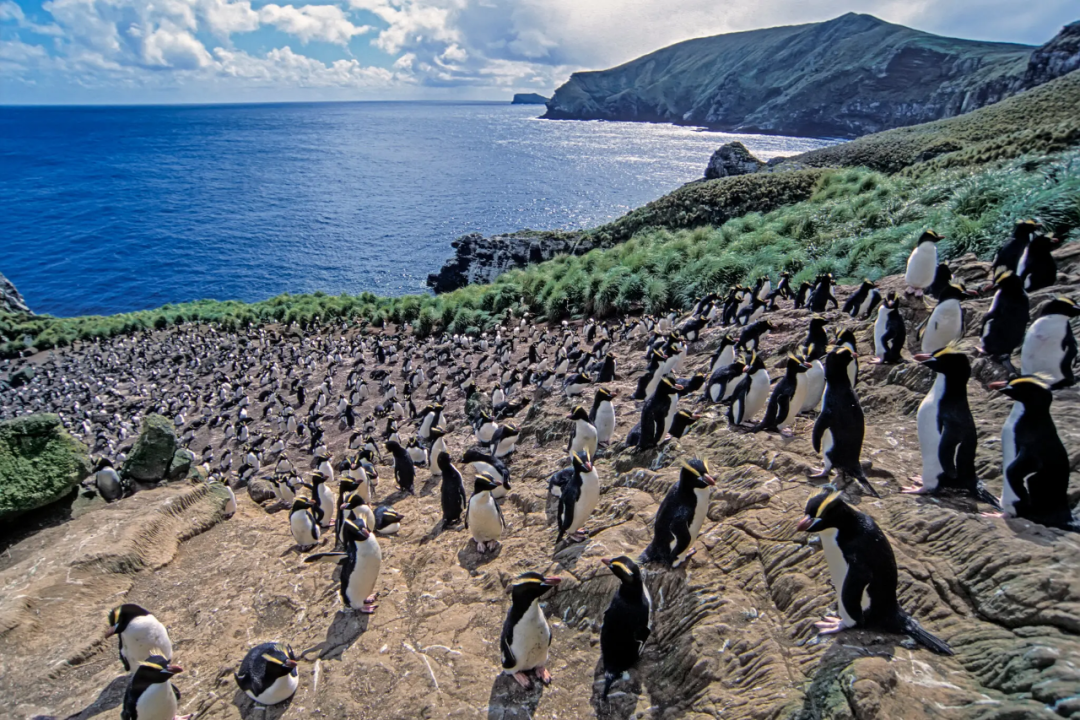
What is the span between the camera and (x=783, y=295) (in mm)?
16547

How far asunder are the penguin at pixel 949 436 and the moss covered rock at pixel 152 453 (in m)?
15.8

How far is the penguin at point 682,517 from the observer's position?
18.8ft

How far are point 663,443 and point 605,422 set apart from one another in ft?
4.73

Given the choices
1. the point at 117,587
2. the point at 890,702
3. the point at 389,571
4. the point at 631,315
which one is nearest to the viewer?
the point at 890,702

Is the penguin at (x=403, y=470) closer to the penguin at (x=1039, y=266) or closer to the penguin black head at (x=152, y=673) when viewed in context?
the penguin black head at (x=152, y=673)

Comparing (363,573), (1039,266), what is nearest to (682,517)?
(363,573)

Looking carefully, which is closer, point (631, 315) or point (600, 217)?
point (631, 315)

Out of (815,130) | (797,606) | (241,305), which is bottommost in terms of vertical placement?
(241,305)

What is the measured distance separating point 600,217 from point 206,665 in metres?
92.6

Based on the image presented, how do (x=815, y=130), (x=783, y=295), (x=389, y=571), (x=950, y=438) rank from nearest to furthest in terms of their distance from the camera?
(x=950, y=438) < (x=389, y=571) < (x=783, y=295) < (x=815, y=130)

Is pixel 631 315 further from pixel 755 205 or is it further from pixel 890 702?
pixel 890 702

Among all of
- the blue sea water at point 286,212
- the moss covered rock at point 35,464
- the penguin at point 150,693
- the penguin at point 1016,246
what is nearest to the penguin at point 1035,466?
the penguin at point 1016,246

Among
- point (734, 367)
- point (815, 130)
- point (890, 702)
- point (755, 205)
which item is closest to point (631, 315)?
point (734, 367)

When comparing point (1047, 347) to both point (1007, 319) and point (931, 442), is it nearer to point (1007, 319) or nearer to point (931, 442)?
point (1007, 319)
